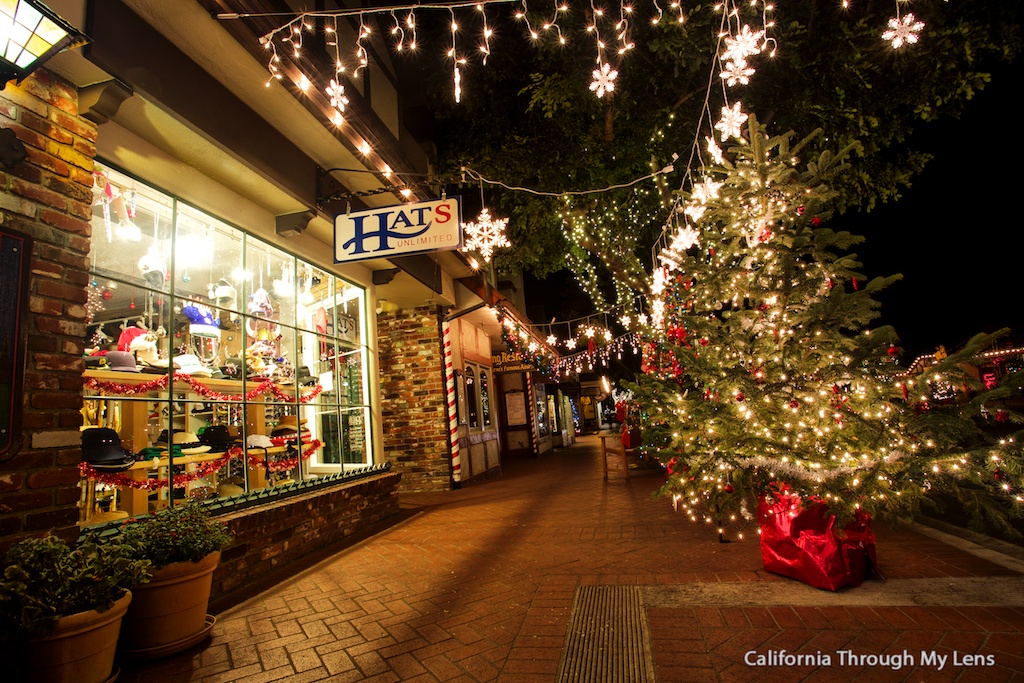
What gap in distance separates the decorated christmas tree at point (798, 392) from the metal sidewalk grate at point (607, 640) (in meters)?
0.89

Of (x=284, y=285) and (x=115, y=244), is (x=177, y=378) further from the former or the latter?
(x=284, y=285)

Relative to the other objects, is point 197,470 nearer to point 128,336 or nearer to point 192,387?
point 192,387

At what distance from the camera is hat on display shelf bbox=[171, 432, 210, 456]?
188 inches

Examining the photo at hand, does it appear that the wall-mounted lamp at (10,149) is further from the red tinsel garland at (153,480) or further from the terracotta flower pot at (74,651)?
the terracotta flower pot at (74,651)

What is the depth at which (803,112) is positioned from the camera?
7211mm

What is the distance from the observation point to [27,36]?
2500 mm

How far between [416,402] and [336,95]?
5.81m

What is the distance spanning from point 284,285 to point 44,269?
3410mm

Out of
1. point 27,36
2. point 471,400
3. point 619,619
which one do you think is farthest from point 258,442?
point 471,400

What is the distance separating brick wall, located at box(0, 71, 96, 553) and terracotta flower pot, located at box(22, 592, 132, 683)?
1.82ft

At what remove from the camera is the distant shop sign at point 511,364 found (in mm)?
13486

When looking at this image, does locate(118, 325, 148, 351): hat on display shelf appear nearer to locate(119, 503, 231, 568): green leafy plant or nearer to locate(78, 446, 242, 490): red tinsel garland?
locate(78, 446, 242, 490): red tinsel garland

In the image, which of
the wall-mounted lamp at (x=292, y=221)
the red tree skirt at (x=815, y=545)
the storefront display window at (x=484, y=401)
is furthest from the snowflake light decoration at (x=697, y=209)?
the storefront display window at (x=484, y=401)

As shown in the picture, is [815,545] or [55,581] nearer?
[55,581]
